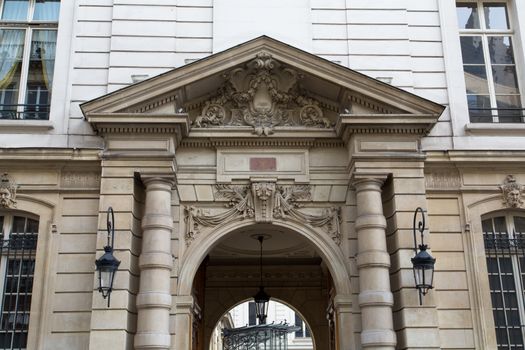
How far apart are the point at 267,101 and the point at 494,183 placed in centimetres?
401

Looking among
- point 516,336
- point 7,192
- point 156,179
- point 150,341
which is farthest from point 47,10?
point 516,336

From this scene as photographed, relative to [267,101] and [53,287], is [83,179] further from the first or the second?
[267,101]

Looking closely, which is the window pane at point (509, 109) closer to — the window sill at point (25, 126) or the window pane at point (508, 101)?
the window pane at point (508, 101)

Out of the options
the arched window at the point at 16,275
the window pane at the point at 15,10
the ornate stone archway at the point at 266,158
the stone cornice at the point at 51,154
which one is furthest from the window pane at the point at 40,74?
the arched window at the point at 16,275

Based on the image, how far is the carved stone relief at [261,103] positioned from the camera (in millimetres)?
11125

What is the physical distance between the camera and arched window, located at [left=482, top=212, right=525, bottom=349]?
10.6 meters

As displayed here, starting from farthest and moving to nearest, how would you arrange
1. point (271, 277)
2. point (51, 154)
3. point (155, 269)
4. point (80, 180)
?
1. point (271, 277)
2. point (80, 180)
3. point (51, 154)
4. point (155, 269)

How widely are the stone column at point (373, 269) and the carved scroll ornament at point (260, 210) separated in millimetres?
617

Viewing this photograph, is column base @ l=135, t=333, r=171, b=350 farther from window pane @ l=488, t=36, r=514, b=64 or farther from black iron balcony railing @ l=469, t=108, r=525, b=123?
window pane @ l=488, t=36, r=514, b=64

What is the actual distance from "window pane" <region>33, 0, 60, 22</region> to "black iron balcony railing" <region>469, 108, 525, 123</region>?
7729 millimetres

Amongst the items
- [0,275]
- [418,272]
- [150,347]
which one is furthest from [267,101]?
[0,275]

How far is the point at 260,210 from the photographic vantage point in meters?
10.7

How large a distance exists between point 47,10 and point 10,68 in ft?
4.35

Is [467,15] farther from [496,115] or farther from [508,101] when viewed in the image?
[496,115]
